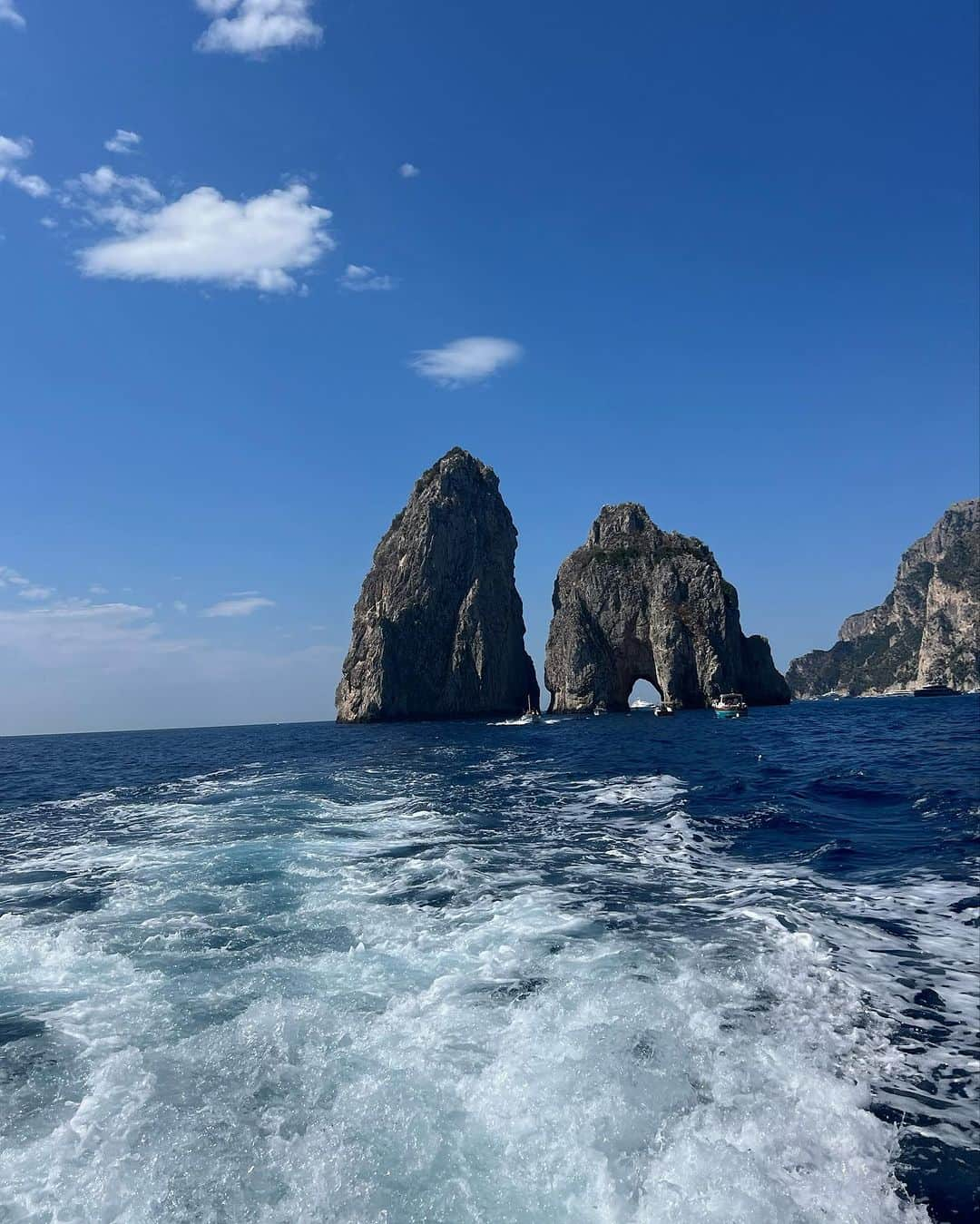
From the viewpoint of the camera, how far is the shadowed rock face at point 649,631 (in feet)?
363

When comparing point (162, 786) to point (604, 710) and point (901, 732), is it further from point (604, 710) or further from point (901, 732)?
point (604, 710)

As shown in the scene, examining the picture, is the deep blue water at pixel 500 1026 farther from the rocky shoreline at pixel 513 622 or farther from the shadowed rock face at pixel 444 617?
the shadowed rock face at pixel 444 617

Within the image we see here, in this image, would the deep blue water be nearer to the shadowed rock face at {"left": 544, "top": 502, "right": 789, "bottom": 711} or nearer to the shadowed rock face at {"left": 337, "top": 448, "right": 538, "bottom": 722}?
the shadowed rock face at {"left": 544, "top": 502, "right": 789, "bottom": 711}

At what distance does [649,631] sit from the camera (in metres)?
119

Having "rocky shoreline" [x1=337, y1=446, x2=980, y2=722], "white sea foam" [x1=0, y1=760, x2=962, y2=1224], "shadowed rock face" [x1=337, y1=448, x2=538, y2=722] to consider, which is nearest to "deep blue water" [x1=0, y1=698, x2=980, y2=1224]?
"white sea foam" [x1=0, y1=760, x2=962, y2=1224]

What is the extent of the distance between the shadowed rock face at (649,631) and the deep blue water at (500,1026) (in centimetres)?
9439

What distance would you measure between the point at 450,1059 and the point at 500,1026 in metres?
0.82

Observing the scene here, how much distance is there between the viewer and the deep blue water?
530 cm

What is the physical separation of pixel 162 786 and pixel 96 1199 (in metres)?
30.8

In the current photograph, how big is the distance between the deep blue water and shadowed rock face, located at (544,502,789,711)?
94.4m

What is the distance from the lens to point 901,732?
46.7 m

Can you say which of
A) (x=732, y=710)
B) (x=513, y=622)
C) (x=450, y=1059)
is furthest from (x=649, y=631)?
(x=450, y=1059)

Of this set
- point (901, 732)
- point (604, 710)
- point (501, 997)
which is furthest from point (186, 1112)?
point (604, 710)

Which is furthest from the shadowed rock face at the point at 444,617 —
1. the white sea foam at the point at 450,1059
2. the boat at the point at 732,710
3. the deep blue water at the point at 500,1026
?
the white sea foam at the point at 450,1059
